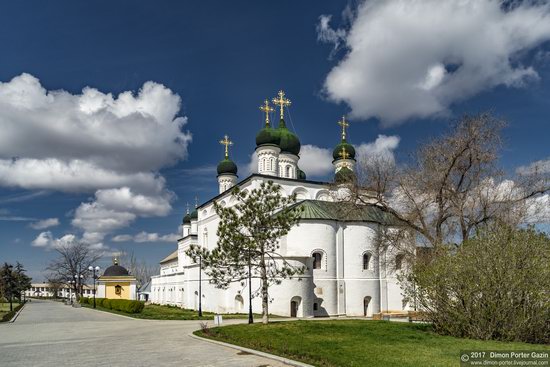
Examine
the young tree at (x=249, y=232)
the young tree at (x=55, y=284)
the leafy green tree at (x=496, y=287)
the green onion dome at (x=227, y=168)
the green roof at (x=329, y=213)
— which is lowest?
the young tree at (x=55, y=284)

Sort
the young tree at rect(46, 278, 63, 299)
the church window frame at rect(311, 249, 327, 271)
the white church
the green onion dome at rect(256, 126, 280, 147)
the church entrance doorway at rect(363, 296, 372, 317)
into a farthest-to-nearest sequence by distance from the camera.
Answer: the young tree at rect(46, 278, 63, 299) < the green onion dome at rect(256, 126, 280, 147) < the church entrance doorway at rect(363, 296, 372, 317) < the church window frame at rect(311, 249, 327, 271) < the white church

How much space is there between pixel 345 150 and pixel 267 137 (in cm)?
888

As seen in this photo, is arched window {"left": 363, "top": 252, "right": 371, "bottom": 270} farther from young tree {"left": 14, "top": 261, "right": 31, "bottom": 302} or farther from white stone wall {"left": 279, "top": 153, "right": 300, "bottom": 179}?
young tree {"left": 14, "top": 261, "right": 31, "bottom": 302}

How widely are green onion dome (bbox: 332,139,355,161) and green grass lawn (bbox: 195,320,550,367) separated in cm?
2623

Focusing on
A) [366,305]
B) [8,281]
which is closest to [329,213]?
[366,305]

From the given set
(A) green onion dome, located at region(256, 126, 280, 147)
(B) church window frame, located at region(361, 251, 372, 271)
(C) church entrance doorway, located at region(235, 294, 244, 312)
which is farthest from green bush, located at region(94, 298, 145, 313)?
(B) church window frame, located at region(361, 251, 372, 271)

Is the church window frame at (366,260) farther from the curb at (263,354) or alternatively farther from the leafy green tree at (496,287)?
the curb at (263,354)

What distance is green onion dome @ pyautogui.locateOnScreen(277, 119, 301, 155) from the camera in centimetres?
3847

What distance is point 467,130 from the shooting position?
20219 millimetres

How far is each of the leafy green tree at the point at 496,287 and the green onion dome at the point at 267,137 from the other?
23.2m

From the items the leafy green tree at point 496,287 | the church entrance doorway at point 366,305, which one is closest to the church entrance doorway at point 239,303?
the church entrance doorway at point 366,305

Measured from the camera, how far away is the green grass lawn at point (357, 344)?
9.89 m

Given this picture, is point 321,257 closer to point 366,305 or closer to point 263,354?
point 366,305

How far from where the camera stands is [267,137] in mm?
36000
